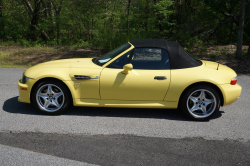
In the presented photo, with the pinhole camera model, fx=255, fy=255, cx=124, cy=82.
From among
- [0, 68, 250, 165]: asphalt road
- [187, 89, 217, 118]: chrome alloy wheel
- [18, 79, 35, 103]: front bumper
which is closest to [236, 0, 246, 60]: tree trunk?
[0, 68, 250, 165]: asphalt road

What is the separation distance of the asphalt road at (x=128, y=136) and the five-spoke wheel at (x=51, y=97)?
0.17 m

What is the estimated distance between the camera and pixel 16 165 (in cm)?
325

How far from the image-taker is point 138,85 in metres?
4.74

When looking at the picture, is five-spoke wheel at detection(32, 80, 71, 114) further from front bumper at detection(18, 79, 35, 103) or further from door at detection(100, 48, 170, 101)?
door at detection(100, 48, 170, 101)

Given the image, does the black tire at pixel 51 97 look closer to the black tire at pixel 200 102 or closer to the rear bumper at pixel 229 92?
the black tire at pixel 200 102

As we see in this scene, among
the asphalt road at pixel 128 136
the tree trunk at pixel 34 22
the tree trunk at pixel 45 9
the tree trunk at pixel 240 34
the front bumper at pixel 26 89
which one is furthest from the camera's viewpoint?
the tree trunk at pixel 45 9

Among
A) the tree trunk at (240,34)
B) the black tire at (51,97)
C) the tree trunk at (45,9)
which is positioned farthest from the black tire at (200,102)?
the tree trunk at (45,9)

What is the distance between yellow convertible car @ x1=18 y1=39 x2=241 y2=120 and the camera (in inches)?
187

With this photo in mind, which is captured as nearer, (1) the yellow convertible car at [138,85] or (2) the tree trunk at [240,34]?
(1) the yellow convertible car at [138,85]

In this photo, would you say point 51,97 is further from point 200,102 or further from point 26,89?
point 200,102

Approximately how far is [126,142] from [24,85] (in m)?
2.36

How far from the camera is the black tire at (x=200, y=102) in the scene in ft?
15.7

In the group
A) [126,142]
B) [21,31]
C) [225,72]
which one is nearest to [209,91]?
[225,72]

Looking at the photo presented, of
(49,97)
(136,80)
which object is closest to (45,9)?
(49,97)
